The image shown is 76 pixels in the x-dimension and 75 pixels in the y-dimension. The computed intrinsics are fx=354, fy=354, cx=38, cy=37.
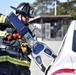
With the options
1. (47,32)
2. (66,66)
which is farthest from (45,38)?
(66,66)

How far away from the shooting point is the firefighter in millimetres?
5961

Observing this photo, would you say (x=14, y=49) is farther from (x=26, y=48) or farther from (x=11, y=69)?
(x=11, y=69)

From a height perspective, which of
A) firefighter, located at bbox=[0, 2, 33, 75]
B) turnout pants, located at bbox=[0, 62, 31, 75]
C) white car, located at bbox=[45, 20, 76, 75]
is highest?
white car, located at bbox=[45, 20, 76, 75]

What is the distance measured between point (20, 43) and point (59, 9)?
6284cm

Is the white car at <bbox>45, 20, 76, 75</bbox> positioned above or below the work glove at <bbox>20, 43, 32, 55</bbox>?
above

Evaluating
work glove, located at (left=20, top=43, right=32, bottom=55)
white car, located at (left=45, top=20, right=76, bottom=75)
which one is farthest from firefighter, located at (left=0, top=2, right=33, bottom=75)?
white car, located at (left=45, top=20, right=76, bottom=75)

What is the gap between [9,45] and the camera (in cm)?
617

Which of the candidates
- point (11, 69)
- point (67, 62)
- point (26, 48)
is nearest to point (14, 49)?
point (26, 48)

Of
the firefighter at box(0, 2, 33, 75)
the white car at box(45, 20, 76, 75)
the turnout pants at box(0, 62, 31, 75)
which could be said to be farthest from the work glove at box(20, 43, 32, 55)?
the white car at box(45, 20, 76, 75)

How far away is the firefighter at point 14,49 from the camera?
5961 mm

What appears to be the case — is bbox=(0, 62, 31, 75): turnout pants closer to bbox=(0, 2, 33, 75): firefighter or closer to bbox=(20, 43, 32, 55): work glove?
bbox=(0, 2, 33, 75): firefighter

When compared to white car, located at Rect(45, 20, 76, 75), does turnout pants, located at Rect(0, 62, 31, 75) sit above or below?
below

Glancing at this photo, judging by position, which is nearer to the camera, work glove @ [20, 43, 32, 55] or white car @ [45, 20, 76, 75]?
white car @ [45, 20, 76, 75]

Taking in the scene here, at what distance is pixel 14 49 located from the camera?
615 cm
